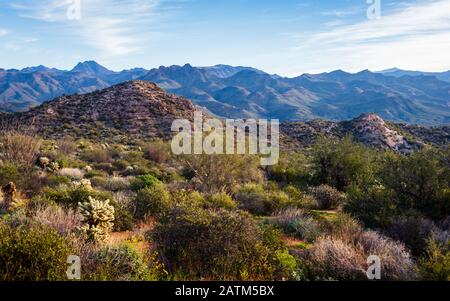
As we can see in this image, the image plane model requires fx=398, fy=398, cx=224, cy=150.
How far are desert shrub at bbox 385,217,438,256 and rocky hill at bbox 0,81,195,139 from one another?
39.7m

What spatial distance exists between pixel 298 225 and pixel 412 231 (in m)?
3.12

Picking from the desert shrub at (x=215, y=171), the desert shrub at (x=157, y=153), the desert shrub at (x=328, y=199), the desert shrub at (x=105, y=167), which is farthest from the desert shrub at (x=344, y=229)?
the desert shrub at (x=157, y=153)

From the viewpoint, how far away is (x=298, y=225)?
1190 cm

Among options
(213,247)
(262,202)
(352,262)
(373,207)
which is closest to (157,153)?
(262,202)

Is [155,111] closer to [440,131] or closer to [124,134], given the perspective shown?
[124,134]

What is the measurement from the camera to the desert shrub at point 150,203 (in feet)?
41.7

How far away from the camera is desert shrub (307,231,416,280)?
26.0 feet

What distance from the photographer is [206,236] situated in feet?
27.8

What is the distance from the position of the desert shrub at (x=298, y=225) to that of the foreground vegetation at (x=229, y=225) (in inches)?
1.6

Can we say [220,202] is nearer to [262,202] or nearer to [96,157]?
[262,202]
